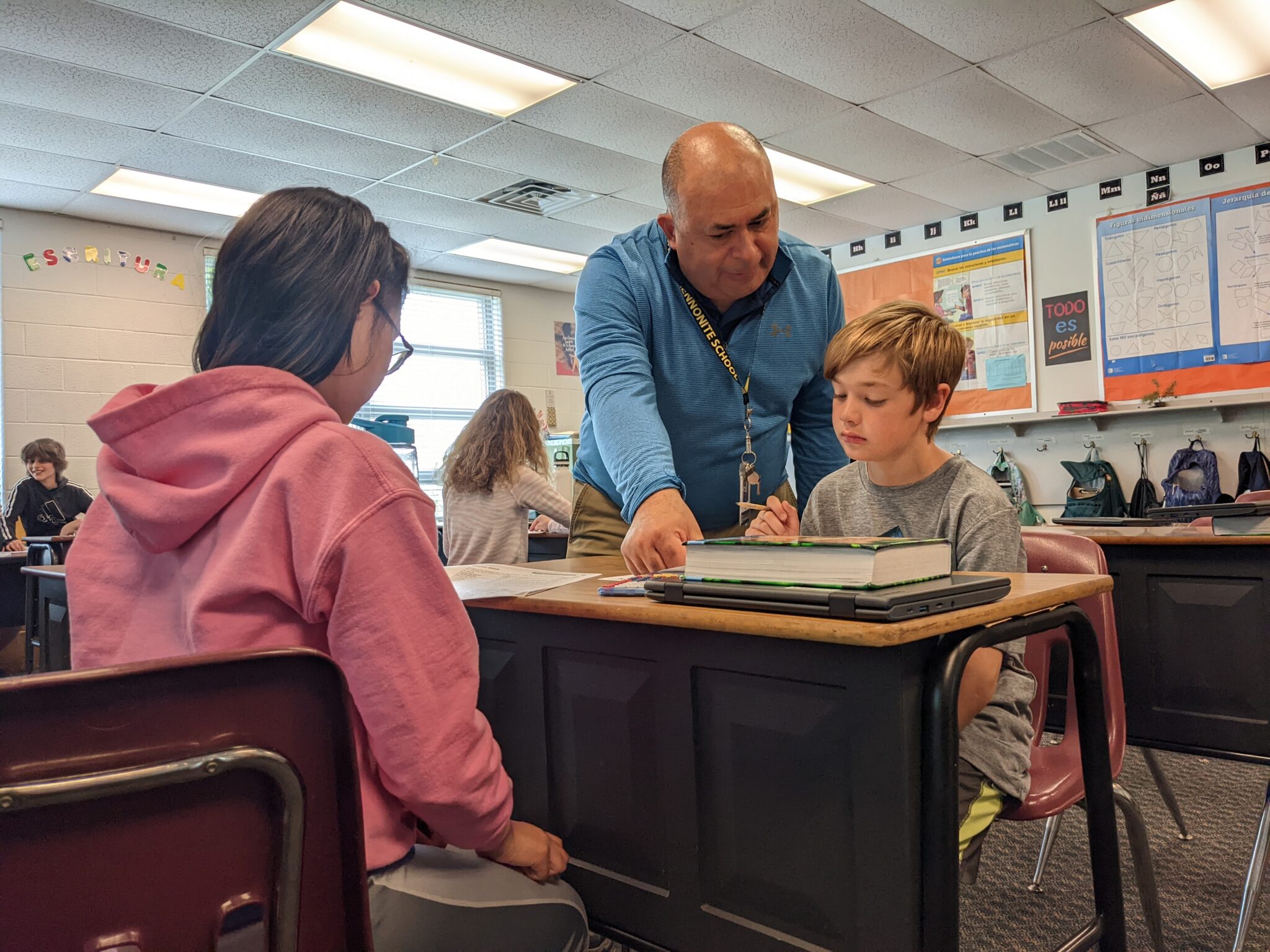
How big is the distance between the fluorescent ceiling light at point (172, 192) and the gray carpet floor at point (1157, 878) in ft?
14.8

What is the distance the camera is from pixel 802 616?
87 cm

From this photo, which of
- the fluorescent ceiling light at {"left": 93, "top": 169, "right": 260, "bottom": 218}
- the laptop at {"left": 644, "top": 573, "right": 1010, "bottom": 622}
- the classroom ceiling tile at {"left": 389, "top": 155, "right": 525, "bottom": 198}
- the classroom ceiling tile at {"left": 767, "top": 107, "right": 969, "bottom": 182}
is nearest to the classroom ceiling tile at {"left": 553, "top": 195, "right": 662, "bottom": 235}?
the classroom ceiling tile at {"left": 389, "top": 155, "right": 525, "bottom": 198}

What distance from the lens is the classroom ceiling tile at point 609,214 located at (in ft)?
18.0

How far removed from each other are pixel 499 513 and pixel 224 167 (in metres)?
2.49

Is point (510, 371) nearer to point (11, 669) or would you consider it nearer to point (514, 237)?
point (514, 237)

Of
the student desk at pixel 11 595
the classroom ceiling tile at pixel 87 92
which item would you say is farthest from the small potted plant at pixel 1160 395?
the student desk at pixel 11 595

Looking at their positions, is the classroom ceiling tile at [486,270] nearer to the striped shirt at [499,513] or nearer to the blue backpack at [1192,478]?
the striped shirt at [499,513]

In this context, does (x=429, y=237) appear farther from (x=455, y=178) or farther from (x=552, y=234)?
(x=455, y=178)

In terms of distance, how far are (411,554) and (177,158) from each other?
456 cm

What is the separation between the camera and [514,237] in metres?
6.11

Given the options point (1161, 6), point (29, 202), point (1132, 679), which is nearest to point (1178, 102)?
point (1161, 6)

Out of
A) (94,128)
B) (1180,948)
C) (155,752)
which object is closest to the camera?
(155,752)

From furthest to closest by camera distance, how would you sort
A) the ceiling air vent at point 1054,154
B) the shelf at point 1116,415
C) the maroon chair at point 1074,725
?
1. the shelf at point 1116,415
2. the ceiling air vent at point 1054,154
3. the maroon chair at point 1074,725

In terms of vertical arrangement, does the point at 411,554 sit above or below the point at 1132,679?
above
